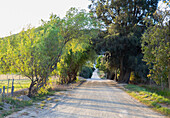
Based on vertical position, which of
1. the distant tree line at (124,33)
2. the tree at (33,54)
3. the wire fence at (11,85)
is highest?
the distant tree line at (124,33)

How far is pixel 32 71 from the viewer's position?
13.0m

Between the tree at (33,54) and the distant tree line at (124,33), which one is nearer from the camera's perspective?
the tree at (33,54)

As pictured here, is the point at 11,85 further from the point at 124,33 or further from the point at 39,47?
the point at 124,33

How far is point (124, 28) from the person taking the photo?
29.7 m

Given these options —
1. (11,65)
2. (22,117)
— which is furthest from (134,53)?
(22,117)

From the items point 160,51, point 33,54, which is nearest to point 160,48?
point 160,51

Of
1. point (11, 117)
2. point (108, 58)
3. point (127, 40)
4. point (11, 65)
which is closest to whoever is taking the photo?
point (11, 117)

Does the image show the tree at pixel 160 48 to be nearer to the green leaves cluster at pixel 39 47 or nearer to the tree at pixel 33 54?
the green leaves cluster at pixel 39 47

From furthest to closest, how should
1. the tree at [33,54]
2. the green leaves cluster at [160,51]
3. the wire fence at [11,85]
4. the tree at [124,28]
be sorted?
the tree at [124,28] → the green leaves cluster at [160,51] → the tree at [33,54] → the wire fence at [11,85]

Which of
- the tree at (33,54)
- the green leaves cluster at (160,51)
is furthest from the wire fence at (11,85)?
the green leaves cluster at (160,51)

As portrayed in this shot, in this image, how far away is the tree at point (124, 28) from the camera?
28.1 m

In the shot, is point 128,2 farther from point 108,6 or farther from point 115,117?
point 115,117

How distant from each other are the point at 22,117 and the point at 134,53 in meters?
24.9

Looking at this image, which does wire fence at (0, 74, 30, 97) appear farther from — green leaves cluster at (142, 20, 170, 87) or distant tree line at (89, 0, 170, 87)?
distant tree line at (89, 0, 170, 87)
